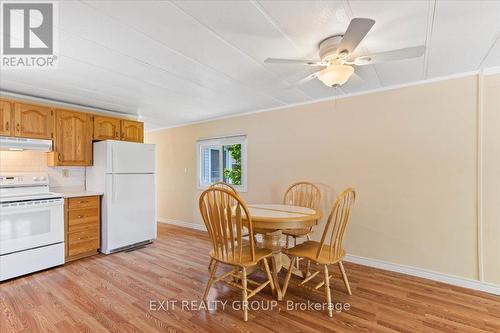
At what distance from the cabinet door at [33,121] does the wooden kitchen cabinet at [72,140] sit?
9 cm

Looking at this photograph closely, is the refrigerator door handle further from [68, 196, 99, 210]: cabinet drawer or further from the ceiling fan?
the ceiling fan

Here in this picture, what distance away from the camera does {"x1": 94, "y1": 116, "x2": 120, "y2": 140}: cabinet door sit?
12.1 ft

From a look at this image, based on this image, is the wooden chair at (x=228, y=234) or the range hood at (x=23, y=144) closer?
the wooden chair at (x=228, y=234)

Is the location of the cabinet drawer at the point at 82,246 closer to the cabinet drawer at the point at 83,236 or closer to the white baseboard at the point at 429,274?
the cabinet drawer at the point at 83,236

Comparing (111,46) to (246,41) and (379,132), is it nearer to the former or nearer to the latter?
(246,41)

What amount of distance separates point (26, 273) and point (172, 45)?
2968 mm

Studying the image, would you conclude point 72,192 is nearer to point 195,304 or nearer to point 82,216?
point 82,216

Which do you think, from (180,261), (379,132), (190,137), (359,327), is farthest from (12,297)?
(379,132)

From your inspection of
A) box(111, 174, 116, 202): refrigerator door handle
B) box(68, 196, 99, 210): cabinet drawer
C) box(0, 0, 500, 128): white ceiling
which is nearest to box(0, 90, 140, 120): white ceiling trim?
box(0, 0, 500, 128): white ceiling

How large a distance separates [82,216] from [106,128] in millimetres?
1344

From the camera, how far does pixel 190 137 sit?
504cm

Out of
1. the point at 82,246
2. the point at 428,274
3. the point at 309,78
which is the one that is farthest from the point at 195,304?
the point at 428,274

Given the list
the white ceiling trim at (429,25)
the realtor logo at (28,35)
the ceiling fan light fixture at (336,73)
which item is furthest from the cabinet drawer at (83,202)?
the white ceiling trim at (429,25)

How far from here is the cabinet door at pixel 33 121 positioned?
2.94 metres
